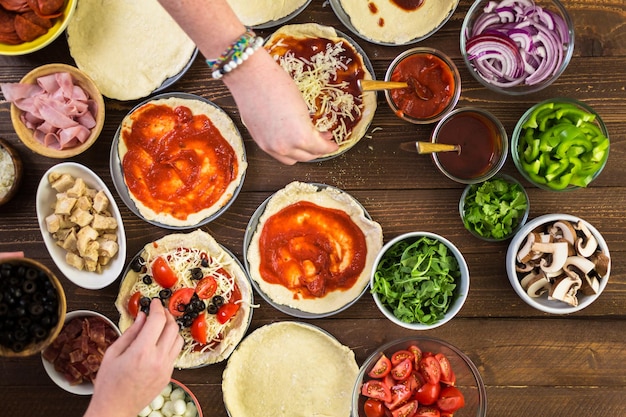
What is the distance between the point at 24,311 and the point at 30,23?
1.54 m

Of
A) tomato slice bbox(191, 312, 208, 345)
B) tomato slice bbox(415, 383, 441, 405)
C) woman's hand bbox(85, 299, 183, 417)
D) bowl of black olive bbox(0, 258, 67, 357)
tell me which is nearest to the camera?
woman's hand bbox(85, 299, 183, 417)

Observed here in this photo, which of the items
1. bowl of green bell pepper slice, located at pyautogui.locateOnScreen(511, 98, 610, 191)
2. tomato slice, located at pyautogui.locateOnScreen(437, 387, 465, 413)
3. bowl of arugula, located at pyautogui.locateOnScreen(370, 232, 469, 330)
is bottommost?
tomato slice, located at pyautogui.locateOnScreen(437, 387, 465, 413)

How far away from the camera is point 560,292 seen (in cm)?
322

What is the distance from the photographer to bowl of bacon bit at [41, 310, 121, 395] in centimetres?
327

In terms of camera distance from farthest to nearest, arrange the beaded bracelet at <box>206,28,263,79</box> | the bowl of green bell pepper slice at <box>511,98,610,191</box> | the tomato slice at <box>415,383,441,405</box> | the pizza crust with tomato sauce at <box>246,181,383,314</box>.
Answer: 1. the pizza crust with tomato sauce at <box>246,181,383,314</box>
2. the tomato slice at <box>415,383,441,405</box>
3. the bowl of green bell pepper slice at <box>511,98,610,191</box>
4. the beaded bracelet at <box>206,28,263,79</box>

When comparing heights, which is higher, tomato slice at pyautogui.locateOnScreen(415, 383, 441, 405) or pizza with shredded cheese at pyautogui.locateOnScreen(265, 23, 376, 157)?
pizza with shredded cheese at pyautogui.locateOnScreen(265, 23, 376, 157)

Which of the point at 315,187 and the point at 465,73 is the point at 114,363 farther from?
the point at 465,73

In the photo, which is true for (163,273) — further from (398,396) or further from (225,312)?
(398,396)

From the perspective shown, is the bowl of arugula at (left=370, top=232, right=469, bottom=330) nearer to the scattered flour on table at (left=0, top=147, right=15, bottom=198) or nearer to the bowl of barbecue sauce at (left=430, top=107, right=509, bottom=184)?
the bowl of barbecue sauce at (left=430, top=107, right=509, bottom=184)

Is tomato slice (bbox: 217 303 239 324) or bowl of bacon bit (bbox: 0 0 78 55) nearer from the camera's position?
bowl of bacon bit (bbox: 0 0 78 55)

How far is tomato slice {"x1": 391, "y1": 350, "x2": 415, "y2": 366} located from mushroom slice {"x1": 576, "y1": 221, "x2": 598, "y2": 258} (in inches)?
43.4

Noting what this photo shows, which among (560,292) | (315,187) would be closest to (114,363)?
(315,187)

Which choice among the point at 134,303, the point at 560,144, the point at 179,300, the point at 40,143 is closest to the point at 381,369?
the point at 179,300

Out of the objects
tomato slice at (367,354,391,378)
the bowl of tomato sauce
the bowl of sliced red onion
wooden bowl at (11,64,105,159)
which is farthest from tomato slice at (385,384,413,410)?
wooden bowl at (11,64,105,159)
